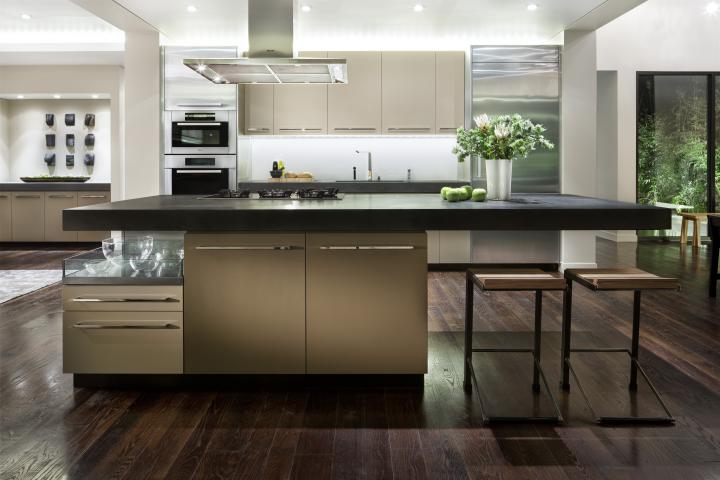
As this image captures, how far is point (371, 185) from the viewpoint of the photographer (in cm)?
731

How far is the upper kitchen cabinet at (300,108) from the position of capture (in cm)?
744

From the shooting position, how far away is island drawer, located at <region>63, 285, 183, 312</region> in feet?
10.8

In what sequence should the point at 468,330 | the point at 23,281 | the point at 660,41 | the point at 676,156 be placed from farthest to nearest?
the point at 676,156, the point at 660,41, the point at 23,281, the point at 468,330

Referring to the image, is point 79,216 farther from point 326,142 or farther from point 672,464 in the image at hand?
point 326,142

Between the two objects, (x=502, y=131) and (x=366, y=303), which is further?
(x=502, y=131)

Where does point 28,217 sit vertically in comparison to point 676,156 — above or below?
below

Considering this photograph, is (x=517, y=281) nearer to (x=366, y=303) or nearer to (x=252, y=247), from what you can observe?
(x=366, y=303)

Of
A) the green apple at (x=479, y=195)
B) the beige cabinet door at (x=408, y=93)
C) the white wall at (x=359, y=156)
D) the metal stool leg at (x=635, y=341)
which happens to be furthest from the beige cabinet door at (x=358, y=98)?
the metal stool leg at (x=635, y=341)

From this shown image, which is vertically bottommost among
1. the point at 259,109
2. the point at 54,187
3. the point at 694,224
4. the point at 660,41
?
the point at 694,224

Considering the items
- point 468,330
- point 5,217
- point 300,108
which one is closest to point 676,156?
point 300,108

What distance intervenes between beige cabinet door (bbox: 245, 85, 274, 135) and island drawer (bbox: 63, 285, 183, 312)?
442cm

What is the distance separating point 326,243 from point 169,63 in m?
4.75

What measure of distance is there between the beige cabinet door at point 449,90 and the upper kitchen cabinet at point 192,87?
2199 mm

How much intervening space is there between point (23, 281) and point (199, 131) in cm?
229
